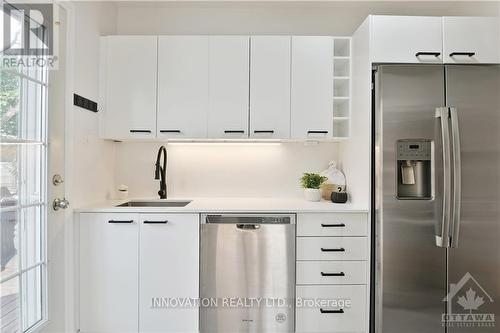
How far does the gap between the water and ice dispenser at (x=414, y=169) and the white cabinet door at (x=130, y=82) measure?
1.79 meters

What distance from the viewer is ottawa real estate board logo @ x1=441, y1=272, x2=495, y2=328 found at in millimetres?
2090

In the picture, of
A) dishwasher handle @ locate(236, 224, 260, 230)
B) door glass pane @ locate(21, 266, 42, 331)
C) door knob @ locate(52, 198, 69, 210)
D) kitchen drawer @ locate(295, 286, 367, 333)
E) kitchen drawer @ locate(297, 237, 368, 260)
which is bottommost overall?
kitchen drawer @ locate(295, 286, 367, 333)

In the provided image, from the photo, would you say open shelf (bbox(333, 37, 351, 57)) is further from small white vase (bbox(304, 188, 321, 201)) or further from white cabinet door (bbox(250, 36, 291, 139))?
small white vase (bbox(304, 188, 321, 201))

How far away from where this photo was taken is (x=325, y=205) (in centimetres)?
235

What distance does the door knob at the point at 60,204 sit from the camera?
200 cm

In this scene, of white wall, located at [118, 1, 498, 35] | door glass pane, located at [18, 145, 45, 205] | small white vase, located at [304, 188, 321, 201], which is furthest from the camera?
white wall, located at [118, 1, 498, 35]

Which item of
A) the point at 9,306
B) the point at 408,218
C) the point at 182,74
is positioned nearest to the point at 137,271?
the point at 9,306

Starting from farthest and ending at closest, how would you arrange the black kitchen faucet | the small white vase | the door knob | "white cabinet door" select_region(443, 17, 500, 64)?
the black kitchen faucet → the small white vase → "white cabinet door" select_region(443, 17, 500, 64) → the door knob

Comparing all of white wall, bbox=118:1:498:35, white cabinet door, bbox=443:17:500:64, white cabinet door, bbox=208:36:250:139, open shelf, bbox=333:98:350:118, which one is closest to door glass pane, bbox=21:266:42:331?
white cabinet door, bbox=208:36:250:139

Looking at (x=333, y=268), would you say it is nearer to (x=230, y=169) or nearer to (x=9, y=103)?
(x=230, y=169)

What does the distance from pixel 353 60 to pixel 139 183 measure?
2067mm

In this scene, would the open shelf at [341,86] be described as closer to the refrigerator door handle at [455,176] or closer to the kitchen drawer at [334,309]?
the refrigerator door handle at [455,176]

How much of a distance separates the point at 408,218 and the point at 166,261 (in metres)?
1.63

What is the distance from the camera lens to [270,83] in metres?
2.46
